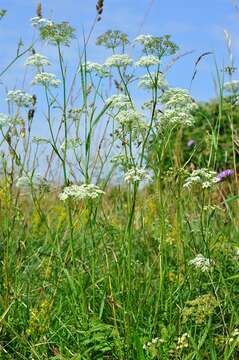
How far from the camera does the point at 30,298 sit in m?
3.41

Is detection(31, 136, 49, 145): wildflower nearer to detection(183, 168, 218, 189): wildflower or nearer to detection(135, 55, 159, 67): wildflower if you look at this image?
detection(135, 55, 159, 67): wildflower

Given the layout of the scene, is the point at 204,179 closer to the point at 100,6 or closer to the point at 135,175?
the point at 135,175

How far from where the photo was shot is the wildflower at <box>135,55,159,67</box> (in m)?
2.91

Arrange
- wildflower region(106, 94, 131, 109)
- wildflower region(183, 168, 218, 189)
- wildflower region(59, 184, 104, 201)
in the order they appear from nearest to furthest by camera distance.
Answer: wildflower region(59, 184, 104, 201) < wildflower region(183, 168, 218, 189) < wildflower region(106, 94, 131, 109)

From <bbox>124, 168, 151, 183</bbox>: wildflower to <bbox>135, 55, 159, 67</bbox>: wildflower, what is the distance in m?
0.46

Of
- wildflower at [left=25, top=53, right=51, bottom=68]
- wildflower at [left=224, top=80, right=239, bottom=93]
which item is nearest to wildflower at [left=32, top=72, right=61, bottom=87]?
wildflower at [left=25, top=53, right=51, bottom=68]

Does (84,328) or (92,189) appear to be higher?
(92,189)

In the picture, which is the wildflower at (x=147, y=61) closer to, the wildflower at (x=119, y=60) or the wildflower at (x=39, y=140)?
the wildflower at (x=119, y=60)

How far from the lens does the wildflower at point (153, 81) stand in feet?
9.63

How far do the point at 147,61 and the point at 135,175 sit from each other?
0.50m

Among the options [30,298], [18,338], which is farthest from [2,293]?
[18,338]

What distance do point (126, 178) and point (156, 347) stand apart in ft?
2.07

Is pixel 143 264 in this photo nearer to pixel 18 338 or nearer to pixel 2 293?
pixel 2 293

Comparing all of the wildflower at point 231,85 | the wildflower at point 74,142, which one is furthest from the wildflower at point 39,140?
the wildflower at point 231,85
